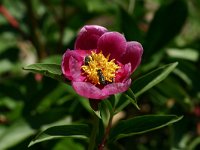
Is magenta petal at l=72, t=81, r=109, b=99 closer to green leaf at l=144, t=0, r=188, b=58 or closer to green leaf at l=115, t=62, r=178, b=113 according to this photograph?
green leaf at l=115, t=62, r=178, b=113

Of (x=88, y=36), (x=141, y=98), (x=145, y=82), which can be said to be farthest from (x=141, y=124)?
(x=141, y=98)

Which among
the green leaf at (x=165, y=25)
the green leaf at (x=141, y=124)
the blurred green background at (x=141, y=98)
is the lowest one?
the blurred green background at (x=141, y=98)

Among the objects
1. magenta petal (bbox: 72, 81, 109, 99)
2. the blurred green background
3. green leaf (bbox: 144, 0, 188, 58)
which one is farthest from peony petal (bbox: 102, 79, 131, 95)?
green leaf (bbox: 144, 0, 188, 58)

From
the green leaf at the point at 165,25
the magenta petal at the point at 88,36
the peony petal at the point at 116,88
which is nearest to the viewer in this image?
the peony petal at the point at 116,88

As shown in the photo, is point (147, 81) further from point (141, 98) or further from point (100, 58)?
point (141, 98)

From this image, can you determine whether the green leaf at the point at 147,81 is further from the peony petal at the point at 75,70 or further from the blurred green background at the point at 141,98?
the blurred green background at the point at 141,98

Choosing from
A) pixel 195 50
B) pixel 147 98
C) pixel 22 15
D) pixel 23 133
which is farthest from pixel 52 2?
pixel 23 133

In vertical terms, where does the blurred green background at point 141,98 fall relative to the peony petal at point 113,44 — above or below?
below

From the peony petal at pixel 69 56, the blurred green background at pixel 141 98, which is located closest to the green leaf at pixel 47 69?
the peony petal at pixel 69 56
